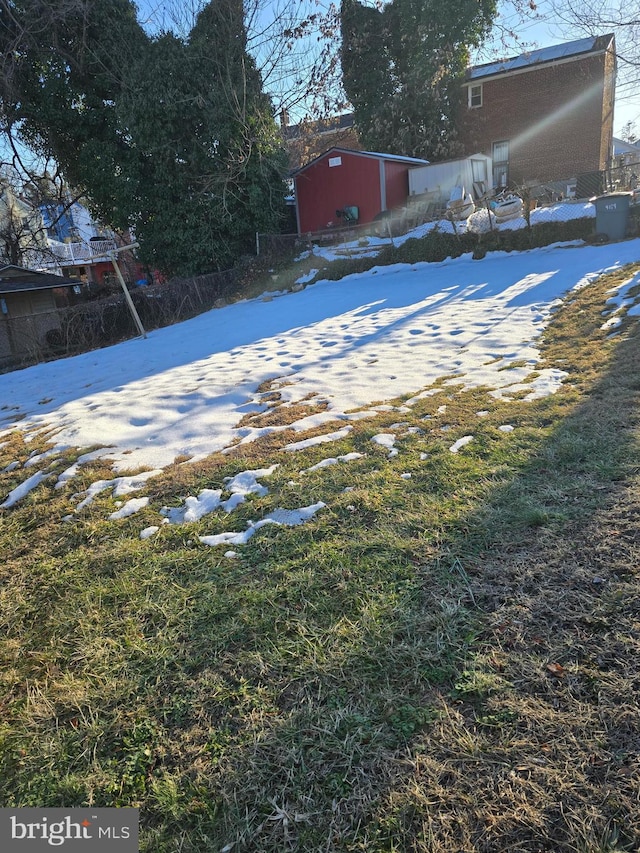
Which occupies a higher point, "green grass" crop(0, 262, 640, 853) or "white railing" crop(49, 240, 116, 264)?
"white railing" crop(49, 240, 116, 264)

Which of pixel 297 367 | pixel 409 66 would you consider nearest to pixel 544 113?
pixel 409 66

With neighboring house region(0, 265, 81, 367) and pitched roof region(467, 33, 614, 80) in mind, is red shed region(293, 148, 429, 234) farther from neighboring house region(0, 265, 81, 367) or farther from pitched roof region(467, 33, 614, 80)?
neighboring house region(0, 265, 81, 367)

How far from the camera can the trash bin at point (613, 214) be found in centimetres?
1170

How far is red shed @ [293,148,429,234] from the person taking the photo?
19797 millimetres

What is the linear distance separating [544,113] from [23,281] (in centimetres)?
2423

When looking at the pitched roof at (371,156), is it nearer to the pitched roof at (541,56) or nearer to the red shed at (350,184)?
the red shed at (350,184)

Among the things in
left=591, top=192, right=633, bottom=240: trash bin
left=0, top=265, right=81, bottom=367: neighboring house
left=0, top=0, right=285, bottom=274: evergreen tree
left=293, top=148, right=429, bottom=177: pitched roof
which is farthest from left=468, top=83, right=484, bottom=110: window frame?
left=0, top=265, right=81, bottom=367: neighboring house

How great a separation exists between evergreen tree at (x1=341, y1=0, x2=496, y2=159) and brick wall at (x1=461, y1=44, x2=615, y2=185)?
1.62 m

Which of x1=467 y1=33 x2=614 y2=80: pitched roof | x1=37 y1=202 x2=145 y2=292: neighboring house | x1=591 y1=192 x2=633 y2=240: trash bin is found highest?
x1=467 y1=33 x2=614 y2=80: pitched roof

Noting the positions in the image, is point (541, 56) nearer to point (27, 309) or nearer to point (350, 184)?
point (350, 184)

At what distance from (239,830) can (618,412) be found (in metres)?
3.78

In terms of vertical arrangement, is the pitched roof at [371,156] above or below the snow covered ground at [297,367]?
above

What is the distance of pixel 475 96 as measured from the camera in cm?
2411

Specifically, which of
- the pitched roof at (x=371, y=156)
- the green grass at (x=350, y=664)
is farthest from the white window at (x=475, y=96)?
the green grass at (x=350, y=664)
